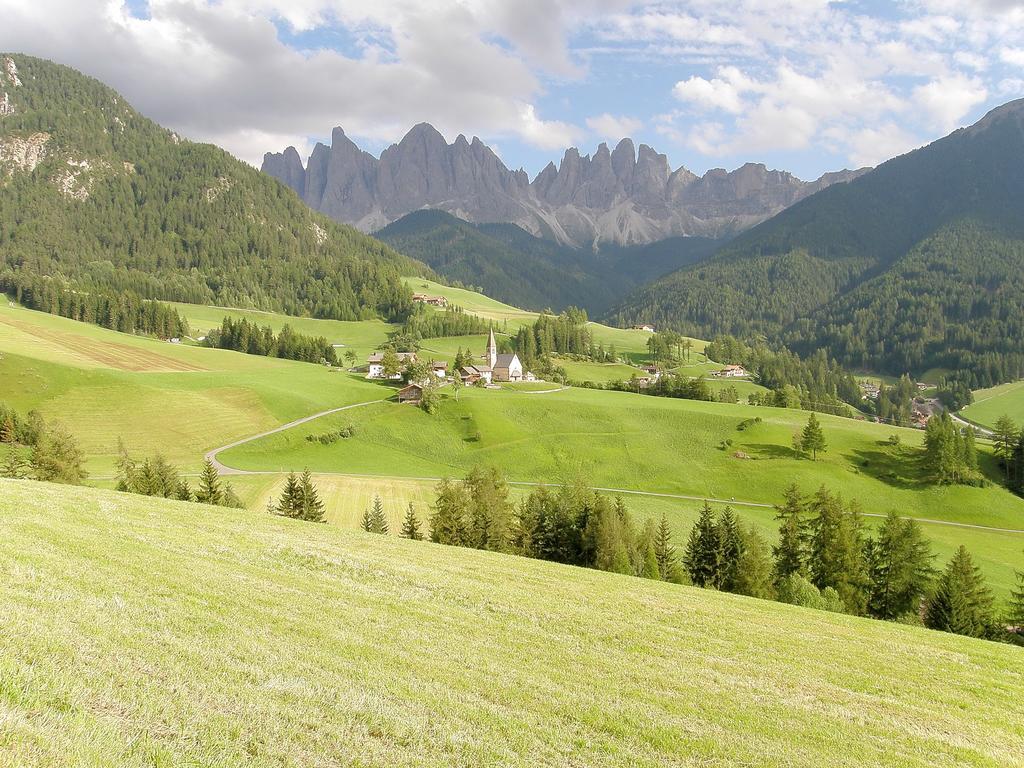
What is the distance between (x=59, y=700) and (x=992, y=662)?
30.7 metres

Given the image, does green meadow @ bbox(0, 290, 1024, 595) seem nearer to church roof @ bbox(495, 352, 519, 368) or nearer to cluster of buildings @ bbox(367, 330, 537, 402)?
cluster of buildings @ bbox(367, 330, 537, 402)

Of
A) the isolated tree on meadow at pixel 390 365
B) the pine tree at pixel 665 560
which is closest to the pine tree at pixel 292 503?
the pine tree at pixel 665 560

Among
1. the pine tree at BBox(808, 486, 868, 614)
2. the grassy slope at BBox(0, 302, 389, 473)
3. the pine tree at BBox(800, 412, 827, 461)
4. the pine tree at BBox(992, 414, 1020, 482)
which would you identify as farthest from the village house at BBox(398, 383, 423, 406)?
the pine tree at BBox(992, 414, 1020, 482)

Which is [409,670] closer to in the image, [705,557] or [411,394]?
[705,557]

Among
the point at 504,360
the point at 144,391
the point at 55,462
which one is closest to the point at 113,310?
the point at 144,391

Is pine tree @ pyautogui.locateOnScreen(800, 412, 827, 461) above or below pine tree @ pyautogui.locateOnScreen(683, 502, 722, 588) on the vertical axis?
above

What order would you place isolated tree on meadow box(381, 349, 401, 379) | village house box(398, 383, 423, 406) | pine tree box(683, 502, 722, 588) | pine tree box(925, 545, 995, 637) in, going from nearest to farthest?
pine tree box(925, 545, 995, 637) → pine tree box(683, 502, 722, 588) → village house box(398, 383, 423, 406) → isolated tree on meadow box(381, 349, 401, 379)

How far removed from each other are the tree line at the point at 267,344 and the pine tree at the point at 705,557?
13536 cm

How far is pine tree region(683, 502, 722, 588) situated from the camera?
53.9 meters

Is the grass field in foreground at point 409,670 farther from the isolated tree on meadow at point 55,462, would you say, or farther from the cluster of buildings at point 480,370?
the cluster of buildings at point 480,370

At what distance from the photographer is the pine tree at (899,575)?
166 feet

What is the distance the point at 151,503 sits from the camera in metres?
33.1

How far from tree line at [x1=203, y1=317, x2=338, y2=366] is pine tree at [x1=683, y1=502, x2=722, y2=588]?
135 m

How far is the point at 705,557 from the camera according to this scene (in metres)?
54.8
